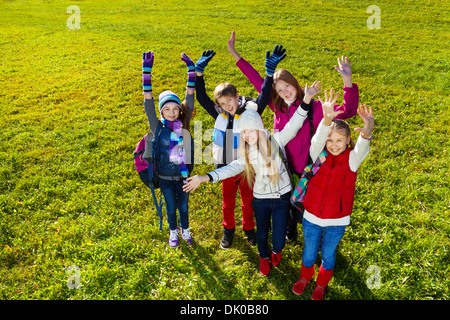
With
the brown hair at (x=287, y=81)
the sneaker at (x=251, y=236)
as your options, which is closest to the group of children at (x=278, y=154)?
the brown hair at (x=287, y=81)

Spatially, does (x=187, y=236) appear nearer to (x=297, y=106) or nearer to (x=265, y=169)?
(x=265, y=169)

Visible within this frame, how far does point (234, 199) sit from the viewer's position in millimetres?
5434

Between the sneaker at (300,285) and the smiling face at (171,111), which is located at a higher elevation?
the smiling face at (171,111)

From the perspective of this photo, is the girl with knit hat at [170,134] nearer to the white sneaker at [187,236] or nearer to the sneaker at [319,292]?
the white sneaker at [187,236]

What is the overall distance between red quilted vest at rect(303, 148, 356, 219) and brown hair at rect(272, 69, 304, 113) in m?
1.13

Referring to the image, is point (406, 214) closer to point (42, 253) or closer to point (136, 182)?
point (136, 182)

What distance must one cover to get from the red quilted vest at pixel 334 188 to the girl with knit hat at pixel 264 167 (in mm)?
540

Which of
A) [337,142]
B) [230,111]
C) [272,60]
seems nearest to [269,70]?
[272,60]

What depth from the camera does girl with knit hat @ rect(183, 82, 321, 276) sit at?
432 centimetres

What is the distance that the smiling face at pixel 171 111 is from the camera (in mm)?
4961

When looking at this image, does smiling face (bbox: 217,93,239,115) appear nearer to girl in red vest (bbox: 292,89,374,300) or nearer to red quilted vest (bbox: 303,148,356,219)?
girl in red vest (bbox: 292,89,374,300)

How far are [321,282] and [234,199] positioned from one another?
1850 mm

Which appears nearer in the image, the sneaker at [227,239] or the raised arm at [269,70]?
the raised arm at [269,70]

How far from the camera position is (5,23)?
25.2 meters
